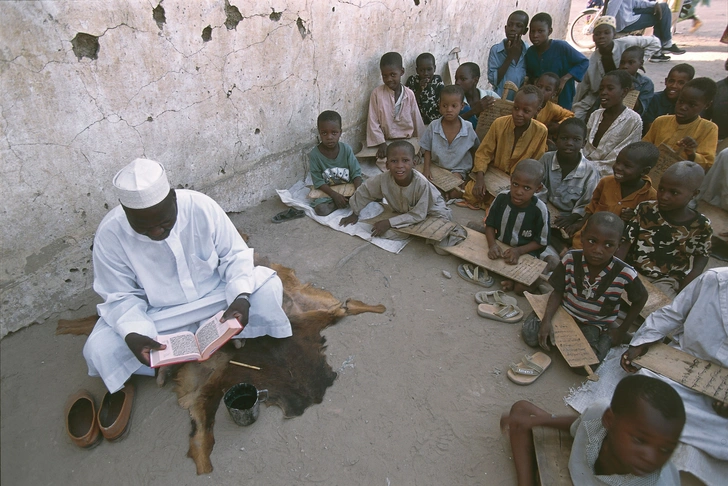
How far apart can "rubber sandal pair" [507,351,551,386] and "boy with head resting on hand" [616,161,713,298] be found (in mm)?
1126

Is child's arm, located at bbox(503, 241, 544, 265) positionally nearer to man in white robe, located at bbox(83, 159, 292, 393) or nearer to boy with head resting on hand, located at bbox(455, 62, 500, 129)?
man in white robe, located at bbox(83, 159, 292, 393)

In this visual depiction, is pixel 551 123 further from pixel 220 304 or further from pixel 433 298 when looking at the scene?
pixel 220 304

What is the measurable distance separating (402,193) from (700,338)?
87.9 inches

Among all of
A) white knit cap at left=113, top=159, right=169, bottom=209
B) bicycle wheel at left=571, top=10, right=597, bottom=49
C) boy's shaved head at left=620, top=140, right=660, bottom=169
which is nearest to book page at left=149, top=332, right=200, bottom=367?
white knit cap at left=113, top=159, right=169, bottom=209

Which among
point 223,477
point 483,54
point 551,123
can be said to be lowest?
point 223,477

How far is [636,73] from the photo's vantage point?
4805mm

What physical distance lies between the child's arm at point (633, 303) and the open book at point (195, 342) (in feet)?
7.28

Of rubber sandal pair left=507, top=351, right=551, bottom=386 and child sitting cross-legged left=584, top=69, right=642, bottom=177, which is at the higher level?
child sitting cross-legged left=584, top=69, right=642, bottom=177

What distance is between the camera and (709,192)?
12.7 feet

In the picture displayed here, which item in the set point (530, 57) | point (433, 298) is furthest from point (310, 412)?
point (530, 57)

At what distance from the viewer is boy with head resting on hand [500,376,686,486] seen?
58.0 inches

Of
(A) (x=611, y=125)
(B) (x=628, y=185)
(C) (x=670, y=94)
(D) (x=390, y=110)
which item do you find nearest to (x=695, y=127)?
(A) (x=611, y=125)

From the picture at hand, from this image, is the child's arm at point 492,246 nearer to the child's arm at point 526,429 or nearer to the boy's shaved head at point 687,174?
the boy's shaved head at point 687,174

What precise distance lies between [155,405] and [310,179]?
8.88 feet
